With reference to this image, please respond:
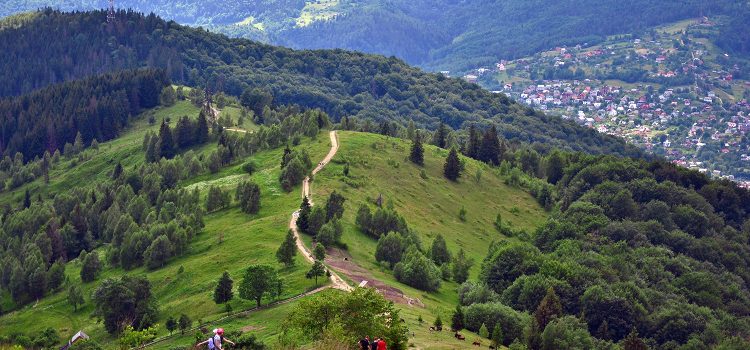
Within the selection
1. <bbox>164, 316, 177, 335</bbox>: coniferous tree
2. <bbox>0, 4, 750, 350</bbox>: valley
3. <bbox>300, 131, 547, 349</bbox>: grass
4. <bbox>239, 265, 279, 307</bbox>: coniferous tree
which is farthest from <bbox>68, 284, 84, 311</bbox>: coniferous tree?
<bbox>239, 265, 279, 307</bbox>: coniferous tree

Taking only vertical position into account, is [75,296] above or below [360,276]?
below

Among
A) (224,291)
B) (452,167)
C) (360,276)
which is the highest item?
(224,291)

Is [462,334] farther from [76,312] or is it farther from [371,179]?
[371,179]

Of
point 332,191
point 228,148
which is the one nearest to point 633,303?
point 332,191

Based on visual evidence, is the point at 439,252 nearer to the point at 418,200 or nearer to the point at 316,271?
the point at 418,200

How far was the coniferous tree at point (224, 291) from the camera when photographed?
106 meters

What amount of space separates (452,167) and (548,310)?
7855 centimetres

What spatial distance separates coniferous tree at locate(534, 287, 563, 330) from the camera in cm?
11736

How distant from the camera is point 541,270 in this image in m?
134

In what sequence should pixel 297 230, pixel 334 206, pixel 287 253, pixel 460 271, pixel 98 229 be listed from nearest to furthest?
pixel 287 253 → pixel 297 230 → pixel 460 271 → pixel 334 206 → pixel 98 229

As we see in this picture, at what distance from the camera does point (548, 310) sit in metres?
119

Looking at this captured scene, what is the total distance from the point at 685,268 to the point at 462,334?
7027 cm

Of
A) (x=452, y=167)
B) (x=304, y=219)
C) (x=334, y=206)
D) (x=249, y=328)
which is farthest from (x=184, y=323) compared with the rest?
(x=452, y=167)

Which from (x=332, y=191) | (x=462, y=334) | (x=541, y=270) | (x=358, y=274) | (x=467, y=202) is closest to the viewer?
(x=462, y=334)
